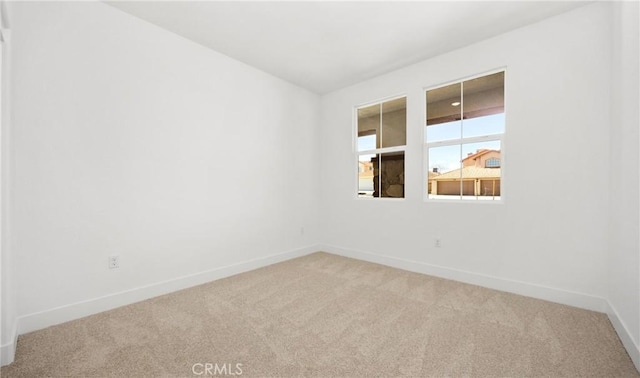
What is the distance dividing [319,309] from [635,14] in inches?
120

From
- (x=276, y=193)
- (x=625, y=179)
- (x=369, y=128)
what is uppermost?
(x=369, y=128)

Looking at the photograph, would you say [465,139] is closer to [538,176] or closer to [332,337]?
[538,176]

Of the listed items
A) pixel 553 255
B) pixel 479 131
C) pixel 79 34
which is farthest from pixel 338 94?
pixel 553 255

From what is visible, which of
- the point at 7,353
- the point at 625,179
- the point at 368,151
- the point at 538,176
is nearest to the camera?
the point at 7,353

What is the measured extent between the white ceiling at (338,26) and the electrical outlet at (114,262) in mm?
2211

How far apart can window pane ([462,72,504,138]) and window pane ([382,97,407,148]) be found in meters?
0.74

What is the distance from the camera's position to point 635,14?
174 centimetres

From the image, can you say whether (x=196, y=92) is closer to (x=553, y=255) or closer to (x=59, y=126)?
(x=59, y=126)

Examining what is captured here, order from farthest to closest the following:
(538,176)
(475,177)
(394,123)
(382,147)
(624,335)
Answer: (382,147), (394,123), (475,177), (538,176), (624,335)

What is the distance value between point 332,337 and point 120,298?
193 centimetres

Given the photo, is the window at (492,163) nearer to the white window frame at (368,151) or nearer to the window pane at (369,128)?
the white window frame at (368,151)

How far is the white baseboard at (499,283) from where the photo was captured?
233 centimetres

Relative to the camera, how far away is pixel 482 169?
300 cm

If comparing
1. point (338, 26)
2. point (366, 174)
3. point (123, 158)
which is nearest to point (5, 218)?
point (123, 158)
